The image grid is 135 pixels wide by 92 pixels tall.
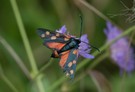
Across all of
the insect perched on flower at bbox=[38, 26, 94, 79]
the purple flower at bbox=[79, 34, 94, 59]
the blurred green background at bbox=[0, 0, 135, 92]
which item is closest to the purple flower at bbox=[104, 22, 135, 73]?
the blurred green background at bbox=[0, 0, 135, 92]

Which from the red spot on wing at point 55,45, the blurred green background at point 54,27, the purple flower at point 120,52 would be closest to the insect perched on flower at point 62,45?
the red spot on wing at point 55,45

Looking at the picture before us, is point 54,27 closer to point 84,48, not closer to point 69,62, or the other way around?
point 84,48

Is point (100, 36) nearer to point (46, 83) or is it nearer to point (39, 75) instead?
point (46, 83)

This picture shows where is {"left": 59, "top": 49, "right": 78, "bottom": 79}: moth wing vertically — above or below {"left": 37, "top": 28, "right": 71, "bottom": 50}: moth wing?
below

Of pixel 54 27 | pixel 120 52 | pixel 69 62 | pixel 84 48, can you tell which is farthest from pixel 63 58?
pixel 54 27

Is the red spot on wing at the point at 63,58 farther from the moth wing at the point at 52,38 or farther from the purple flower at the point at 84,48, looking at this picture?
the purple flower at the point at 84,48

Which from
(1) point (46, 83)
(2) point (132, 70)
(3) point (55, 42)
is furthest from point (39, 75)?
(2) point (132, 70)

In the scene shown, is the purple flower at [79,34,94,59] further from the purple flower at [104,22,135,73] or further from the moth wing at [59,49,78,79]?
the purple flower at [104,22,135,73]
